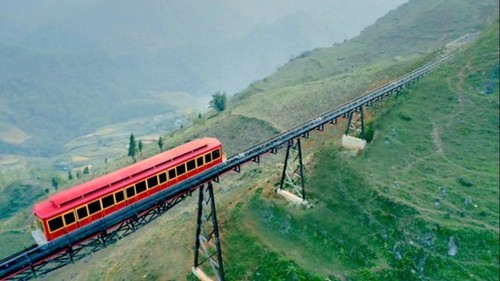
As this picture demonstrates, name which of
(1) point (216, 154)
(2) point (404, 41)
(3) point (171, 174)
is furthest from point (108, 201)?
(2) point (404, 41)

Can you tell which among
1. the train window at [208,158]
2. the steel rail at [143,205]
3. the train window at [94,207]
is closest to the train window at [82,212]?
the train window at [94,207]

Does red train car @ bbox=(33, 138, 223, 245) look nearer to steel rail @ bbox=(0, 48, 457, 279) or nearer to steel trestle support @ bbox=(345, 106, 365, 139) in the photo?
steel rail @ bbox=(0, 48, 457, 279)

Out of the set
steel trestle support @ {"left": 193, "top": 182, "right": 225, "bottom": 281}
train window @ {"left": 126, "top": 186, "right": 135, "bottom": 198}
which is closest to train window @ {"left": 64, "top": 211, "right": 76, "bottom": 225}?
train window @ {"left": 126, "top": 186, "right": 135, "bottom": 198}

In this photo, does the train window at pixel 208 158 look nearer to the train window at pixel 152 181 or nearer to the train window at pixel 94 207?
the train window at pixel 152 181

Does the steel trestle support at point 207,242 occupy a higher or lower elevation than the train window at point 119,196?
lower

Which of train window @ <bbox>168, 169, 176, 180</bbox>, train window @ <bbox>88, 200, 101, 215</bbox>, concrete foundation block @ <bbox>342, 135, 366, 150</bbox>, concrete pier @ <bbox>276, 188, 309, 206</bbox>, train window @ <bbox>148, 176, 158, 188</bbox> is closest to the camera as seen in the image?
train window @ <bbox>88, 200, 101, 215</bbox>

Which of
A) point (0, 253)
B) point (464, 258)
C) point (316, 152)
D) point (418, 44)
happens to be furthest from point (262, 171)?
point (418, 44)
